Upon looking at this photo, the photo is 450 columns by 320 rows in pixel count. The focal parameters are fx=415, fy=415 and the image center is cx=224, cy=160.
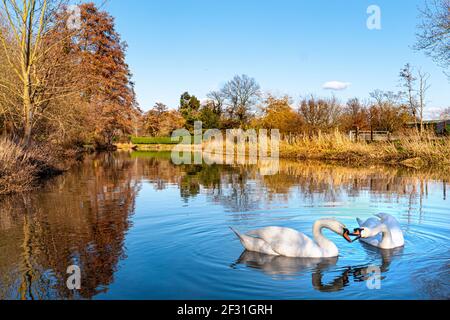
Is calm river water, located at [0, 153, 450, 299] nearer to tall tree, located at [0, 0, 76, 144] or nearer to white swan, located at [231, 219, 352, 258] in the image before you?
white swan, located at [231, 219, 352, 258]

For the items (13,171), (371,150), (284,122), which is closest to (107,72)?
(284,122)

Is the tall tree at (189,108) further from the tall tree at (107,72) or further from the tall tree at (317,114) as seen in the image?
the tall tree at (317,114)

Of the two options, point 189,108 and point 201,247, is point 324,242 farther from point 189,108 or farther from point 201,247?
point 189,108

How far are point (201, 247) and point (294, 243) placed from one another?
1.59m

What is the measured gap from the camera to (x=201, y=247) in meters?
6.93

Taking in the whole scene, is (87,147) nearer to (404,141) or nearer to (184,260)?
(404,141)

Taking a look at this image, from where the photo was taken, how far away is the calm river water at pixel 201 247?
16.4 ft

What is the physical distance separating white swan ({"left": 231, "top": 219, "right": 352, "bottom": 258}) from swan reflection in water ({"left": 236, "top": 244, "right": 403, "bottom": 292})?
79 millimetres

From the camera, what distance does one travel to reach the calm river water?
5.00 meters

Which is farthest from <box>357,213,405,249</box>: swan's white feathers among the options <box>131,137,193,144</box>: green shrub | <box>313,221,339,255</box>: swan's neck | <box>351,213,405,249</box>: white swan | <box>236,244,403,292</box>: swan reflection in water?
<box>131,137,193,144</box>: green shrub

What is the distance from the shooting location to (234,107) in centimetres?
7138
